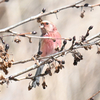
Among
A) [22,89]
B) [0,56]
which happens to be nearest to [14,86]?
[22,89]

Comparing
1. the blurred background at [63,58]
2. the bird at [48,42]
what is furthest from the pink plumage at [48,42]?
the blurred background at [63,58]

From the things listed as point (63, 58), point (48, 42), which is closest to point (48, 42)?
point (48, 42)

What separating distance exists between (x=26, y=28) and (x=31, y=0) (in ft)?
3.47

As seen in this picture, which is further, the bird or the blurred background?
the blurred background

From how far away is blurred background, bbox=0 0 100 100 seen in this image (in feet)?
23.0

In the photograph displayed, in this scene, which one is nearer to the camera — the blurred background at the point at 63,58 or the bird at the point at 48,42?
the bird at the point at 48,42

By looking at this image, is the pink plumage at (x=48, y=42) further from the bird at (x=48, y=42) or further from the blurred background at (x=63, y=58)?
the blurred background at (x=63, y=58)

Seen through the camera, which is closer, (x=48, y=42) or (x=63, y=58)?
(x=48, y=42)

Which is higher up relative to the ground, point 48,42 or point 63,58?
point 63,58

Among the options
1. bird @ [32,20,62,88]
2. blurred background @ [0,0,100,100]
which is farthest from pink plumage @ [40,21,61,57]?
blurred background @ [0,0,100,100]

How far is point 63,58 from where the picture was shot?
7.35 m

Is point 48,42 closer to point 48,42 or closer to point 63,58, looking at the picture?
point 48,42

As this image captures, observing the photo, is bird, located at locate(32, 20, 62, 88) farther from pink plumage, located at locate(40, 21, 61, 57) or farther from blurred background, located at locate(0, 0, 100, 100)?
blurred background, located at locate(0, 0, 100, 100)

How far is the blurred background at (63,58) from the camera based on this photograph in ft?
23.0
